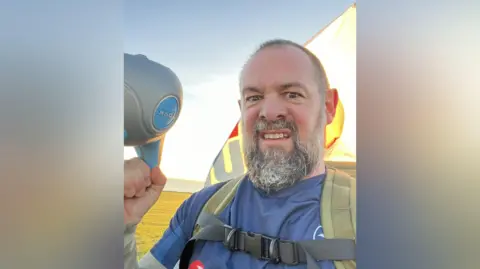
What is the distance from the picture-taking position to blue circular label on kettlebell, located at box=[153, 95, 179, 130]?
148 cm

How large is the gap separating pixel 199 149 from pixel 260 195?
0.88 ft

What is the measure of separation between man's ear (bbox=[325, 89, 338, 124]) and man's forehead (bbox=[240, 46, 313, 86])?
0.08m

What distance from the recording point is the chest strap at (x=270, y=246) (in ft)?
4.42

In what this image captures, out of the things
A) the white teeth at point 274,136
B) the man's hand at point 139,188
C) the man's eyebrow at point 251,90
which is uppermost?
the man's eyebrow at point 251,90

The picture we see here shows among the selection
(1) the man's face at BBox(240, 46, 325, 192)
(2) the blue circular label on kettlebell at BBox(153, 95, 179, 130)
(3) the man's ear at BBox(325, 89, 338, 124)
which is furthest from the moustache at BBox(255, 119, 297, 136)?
(2) the blue circular label on kettlebell at BBox(153, 95, 179, 130)

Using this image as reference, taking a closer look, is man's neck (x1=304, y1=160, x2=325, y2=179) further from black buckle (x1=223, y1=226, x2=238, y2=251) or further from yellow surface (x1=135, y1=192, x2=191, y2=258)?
yellow surface (x1=135, y1=192, x2=191, y2=258)

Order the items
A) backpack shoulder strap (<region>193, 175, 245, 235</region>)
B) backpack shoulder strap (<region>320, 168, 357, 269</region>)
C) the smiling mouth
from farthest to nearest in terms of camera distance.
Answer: backpack shoulder strap (<region>193, 175, 245, 235</region>), the smiling mouth, backpack shoulder strap (<region>320, 168, 357, 269</region>)

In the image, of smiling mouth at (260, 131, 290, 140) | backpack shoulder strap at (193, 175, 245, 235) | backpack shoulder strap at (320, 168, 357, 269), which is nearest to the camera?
backpack shoulder strap at (320, 168, 357, 269)

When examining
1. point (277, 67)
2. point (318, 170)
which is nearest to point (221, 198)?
point (318, 170)

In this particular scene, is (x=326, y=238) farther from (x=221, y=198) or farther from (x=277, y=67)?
(x=277, y=67)

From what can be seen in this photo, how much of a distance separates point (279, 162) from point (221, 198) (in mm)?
253

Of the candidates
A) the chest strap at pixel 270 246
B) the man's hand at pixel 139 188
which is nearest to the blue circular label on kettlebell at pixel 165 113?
the man's hand at pixel 139 188

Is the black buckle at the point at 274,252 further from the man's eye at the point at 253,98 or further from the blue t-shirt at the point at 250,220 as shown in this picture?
the man's eye at the point at 253,98

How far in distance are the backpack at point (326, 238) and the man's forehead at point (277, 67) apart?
0.32 meters
